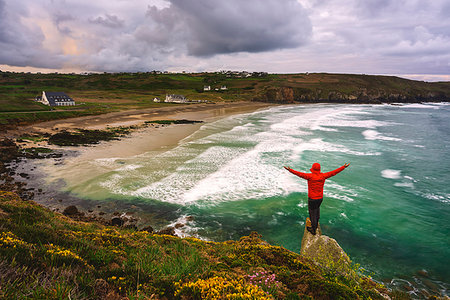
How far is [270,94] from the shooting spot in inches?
4680

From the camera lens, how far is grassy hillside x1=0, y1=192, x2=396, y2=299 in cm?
372

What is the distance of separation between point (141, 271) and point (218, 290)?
172cm

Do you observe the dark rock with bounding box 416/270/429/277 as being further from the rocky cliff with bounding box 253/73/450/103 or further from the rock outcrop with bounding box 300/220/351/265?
the rocky cliff with bounding box 253/73/450/103

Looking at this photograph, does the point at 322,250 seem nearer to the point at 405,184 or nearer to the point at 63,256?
the point at 63,256

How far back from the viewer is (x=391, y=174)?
2022cm

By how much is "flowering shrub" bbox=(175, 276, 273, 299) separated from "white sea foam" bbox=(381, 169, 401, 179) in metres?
20.1

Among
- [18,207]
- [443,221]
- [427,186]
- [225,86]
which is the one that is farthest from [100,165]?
[225,86]

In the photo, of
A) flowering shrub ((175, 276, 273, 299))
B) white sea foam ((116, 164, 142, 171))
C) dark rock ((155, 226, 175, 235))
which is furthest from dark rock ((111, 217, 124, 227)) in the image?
flowering shrub ((175, 276, 273, 299))

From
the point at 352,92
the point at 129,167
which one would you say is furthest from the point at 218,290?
the point at 352,92

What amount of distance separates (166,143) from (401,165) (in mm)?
25617

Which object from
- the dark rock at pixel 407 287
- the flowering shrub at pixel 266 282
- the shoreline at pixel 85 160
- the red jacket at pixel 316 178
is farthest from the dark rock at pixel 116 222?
the dark rock at pixel 407 287

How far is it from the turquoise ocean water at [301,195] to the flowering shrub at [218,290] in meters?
6.74

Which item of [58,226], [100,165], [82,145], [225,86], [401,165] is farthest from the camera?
[225,86]

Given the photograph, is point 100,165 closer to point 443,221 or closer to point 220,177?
point 220,177
